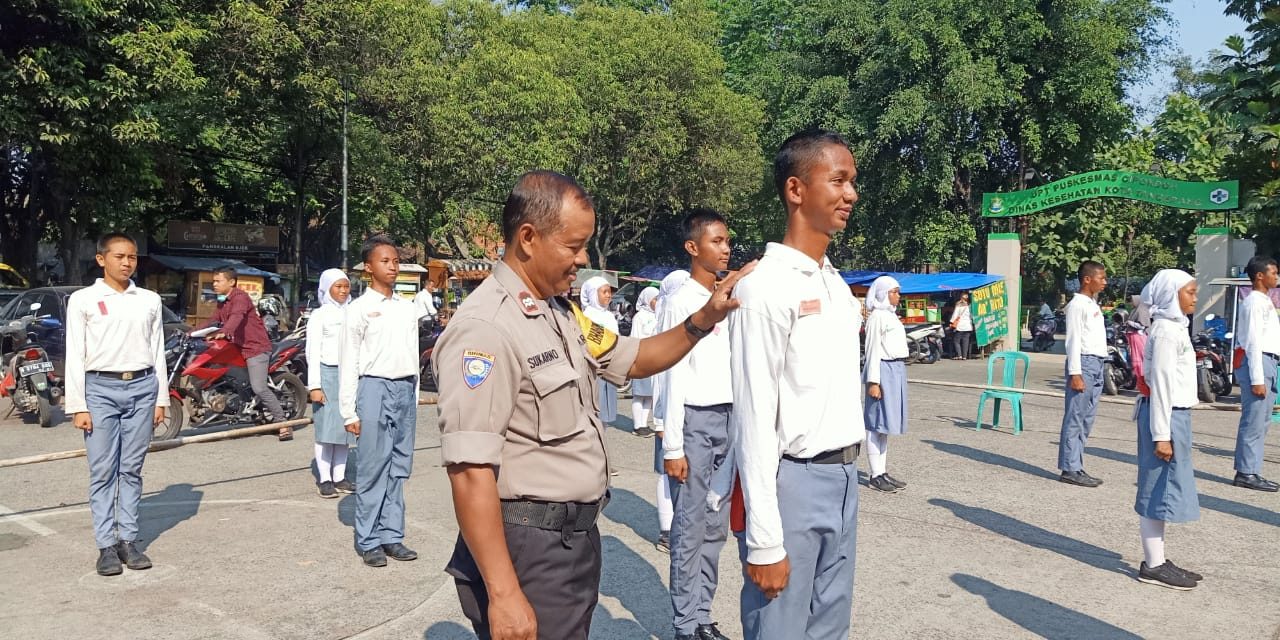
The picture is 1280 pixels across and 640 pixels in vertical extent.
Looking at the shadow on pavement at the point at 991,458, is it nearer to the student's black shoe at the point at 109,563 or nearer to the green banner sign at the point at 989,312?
the student's black shoe at the point at 109,563

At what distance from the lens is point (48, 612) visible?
198 inches

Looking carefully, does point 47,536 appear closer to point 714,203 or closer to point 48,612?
point 48,612

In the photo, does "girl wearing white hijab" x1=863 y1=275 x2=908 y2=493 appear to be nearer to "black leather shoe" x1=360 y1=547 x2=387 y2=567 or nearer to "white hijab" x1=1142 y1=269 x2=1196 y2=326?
"white hijab" x1=1142 y1=269 x2=1196 y2=326

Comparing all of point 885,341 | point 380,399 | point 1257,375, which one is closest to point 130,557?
point 380,399

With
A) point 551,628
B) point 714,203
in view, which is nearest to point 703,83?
point 714,203

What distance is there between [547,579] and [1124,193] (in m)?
22.3

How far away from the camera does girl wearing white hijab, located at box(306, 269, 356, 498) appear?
302 inches

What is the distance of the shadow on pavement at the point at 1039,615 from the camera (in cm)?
484

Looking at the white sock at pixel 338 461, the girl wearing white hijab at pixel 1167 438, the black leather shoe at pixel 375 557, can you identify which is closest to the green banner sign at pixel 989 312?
the girl wearing white hijab at pixel 1167 438

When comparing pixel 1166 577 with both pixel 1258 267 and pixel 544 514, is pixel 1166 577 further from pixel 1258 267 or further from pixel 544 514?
pixel 1258 267

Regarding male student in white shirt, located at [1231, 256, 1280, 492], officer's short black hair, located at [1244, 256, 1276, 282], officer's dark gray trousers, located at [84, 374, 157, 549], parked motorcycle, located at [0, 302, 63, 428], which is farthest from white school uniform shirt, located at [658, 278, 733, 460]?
parked motorcycle, located at [0, 302, 63, 428]

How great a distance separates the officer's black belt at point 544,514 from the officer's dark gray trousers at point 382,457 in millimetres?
3537

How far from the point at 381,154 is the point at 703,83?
11.2m

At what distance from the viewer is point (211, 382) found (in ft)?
36.4
